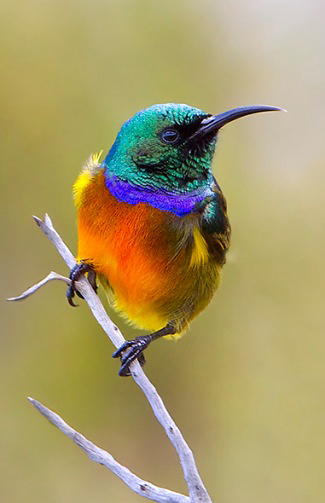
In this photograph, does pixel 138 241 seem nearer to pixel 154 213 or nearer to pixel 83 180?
pixel 154 213

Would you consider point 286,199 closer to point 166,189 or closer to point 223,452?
point 223,452

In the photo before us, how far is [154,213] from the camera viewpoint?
8.59 ft

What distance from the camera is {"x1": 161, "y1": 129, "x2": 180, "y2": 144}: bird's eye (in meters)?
2.60

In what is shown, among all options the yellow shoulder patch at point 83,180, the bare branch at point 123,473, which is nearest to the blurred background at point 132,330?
the yellow shoulder patch at point 83,180

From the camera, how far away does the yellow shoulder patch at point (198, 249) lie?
2697 millimetres

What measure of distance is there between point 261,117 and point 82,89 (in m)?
0.94

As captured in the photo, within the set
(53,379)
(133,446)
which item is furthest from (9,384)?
(133,446)

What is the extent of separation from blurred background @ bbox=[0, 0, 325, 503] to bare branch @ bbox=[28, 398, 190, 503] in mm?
1992

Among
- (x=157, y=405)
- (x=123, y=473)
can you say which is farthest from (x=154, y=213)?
(x=123, y=473)

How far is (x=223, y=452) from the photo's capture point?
4.21m

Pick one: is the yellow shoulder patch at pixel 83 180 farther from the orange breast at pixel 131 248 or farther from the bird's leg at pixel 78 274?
the bird's leg at pixel 78 274

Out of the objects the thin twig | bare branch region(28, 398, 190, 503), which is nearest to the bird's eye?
the thin twig

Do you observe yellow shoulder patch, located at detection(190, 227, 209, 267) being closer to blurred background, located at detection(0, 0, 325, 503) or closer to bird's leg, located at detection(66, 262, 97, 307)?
bird's leg, located at detection(66, 262, 97, 307)

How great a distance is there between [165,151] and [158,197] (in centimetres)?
14
